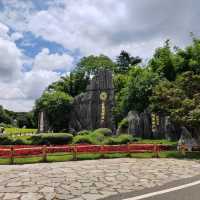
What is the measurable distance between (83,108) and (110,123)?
6.70 meters

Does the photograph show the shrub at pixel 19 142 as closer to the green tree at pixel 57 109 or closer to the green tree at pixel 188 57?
the green tree at pixel 188 57

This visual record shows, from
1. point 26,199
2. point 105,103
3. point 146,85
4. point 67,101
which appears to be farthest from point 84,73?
point 26,199

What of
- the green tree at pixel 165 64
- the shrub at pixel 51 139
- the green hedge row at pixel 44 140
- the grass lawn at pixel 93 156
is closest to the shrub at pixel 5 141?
the green hedge row at pixel 44 140

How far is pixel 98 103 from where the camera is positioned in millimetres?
41031

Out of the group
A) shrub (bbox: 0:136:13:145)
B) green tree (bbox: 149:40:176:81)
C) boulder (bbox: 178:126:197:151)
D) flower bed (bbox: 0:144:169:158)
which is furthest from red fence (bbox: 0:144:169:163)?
green tree (bbox: 149:40:176:81)

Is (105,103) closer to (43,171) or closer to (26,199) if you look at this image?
(43,171)

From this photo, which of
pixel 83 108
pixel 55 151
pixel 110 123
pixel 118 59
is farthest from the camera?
pixel 118 59

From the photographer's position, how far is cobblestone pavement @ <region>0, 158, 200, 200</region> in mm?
9992

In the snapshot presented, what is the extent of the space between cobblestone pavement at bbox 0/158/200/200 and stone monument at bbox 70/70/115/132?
2275 cm

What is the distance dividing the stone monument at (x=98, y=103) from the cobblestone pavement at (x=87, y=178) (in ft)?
74.7

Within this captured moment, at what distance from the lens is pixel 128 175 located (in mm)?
12867

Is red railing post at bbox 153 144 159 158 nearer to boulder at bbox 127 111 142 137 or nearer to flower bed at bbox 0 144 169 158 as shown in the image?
flower bed at bbox 0 144 169 158

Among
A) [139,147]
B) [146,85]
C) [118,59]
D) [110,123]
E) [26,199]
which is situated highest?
[118,59]

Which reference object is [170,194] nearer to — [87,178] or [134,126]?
[87,178]
